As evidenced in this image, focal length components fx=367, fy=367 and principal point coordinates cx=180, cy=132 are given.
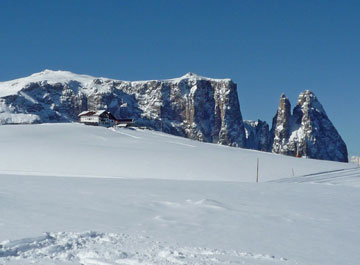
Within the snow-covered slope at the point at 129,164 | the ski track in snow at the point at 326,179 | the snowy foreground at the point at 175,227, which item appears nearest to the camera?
the snowy foreground at the point at 175,227

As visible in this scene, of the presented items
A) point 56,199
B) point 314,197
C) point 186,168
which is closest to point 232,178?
point 186,168

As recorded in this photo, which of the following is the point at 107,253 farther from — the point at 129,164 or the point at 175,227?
the point at 129,164

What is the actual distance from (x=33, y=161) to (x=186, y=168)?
1546 centimetres

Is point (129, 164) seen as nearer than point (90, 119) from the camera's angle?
Yes

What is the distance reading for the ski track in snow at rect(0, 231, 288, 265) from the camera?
717cm

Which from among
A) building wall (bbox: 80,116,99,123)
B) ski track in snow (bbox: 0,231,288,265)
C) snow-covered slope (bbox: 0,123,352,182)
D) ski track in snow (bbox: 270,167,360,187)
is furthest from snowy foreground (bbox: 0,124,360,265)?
building wall (bbox: 80,116,99,123)

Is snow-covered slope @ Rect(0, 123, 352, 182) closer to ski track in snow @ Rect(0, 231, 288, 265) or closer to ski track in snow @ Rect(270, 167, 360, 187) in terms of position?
ski track in snow @ Rect(270, 167, 360, 187)

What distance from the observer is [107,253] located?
7.63m

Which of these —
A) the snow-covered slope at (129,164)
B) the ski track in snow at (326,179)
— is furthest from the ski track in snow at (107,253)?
the ski track in snow at (326,179)

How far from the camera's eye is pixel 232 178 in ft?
112

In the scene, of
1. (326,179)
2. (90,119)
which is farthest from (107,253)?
(90,119)

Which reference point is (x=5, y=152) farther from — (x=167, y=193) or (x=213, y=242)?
(x=213, y=242)

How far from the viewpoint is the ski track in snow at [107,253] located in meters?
7.17

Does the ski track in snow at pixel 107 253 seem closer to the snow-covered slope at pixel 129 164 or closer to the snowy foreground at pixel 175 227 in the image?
the snowy foreground at pixel 175 227
